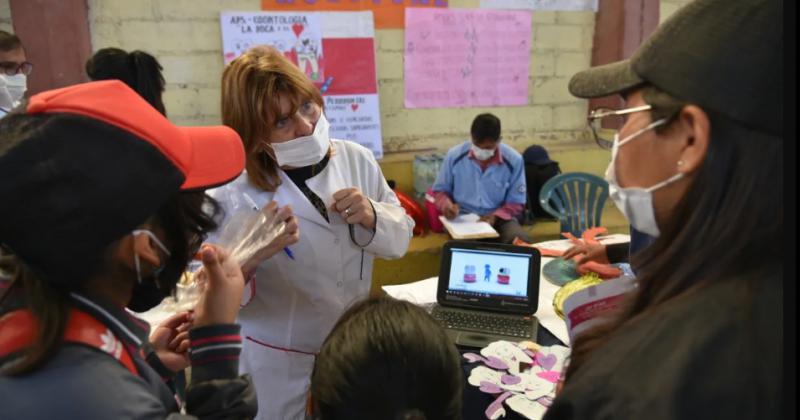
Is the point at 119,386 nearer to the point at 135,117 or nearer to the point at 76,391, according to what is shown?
the point at 76,391

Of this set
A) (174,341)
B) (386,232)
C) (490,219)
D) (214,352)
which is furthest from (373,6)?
(214,352)

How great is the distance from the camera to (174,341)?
1.16 meters

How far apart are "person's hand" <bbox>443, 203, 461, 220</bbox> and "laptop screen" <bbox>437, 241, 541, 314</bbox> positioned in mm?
1782

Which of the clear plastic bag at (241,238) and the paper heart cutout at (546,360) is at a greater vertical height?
the clear plastic bag at (241,238)

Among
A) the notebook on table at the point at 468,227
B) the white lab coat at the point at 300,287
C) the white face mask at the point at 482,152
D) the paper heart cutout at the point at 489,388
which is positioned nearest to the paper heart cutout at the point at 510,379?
the paper heart cutout at the point at 489,388

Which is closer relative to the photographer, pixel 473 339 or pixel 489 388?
pixel 489 388

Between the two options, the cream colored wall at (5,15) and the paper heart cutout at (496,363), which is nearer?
the paper heart cutout at (496,363)

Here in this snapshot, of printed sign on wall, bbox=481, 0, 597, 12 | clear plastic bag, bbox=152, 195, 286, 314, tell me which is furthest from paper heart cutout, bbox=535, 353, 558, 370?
printed sign on wall, bbox=481, 0, 597, 12

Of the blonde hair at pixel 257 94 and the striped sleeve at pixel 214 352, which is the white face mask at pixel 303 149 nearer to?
the blonde hair at pixel 257 94

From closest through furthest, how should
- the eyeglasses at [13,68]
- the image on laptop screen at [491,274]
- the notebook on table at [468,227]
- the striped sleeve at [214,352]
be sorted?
the striped sleeve at [214,352], the image on laptop screen at [491,274], the eyeglasses at [13,68], the notebook on table at [468,227]

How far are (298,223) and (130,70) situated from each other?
1726 millimetres

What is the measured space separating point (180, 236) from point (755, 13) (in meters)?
0.84

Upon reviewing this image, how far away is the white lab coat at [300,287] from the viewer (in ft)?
5.10

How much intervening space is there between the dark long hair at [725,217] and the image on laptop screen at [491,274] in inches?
38.3
